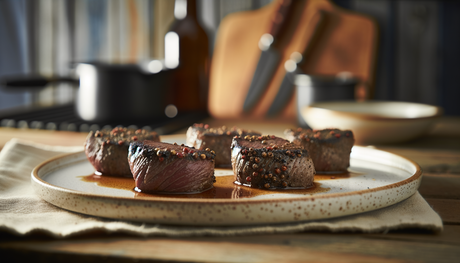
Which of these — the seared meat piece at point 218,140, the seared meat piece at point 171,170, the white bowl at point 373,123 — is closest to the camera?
the seared meat piece at point 171,170

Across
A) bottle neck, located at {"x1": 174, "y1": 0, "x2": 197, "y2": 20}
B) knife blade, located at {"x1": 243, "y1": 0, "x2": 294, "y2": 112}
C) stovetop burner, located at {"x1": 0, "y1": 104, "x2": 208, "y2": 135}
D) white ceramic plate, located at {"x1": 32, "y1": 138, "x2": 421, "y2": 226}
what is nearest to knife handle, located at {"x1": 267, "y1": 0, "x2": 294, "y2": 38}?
knife blade, located at {"x1": 243, "y1": 0, "x2": 294, "y2": 112}

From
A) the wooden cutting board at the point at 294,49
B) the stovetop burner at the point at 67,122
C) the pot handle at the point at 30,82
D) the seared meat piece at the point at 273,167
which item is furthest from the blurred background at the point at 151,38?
the seared meat piece at the point at 273,167

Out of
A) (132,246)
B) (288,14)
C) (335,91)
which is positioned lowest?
(132,246)

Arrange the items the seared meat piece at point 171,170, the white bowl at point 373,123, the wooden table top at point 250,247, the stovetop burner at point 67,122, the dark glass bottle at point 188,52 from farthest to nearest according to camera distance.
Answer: the dark glass bottle at point 188,52
the stovetop burner at point 67,122
the white bowl at point 373,123
the seared meat piece at point 171,170
the wooden table top at point 250,247

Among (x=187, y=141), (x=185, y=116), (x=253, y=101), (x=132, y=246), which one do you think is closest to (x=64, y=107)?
(x=185, y=116)

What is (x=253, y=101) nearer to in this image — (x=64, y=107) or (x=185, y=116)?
(x=185, y=116)

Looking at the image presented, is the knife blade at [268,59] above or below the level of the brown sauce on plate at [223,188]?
above

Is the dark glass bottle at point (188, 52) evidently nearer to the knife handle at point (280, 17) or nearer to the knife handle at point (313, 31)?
the knife handle at point (280, 17)
